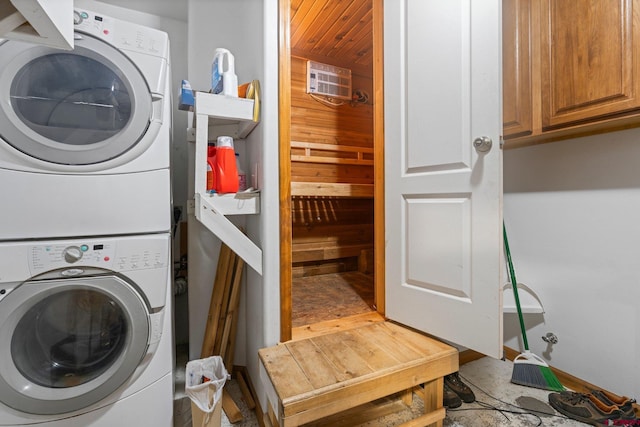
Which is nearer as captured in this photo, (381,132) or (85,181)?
(85,181)

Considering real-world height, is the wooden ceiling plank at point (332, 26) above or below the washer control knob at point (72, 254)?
above

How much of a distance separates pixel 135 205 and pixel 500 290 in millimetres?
1438

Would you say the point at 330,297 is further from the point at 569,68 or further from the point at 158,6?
the point at 158,6

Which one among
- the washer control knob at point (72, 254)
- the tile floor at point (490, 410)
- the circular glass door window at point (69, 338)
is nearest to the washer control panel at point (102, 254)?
the washer control knob at point (72, 254)

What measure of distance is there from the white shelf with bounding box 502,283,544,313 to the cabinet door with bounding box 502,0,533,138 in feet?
3.15

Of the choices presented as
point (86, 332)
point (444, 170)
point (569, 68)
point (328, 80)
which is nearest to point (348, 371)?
point (444, 170)

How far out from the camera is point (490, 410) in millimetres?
1312

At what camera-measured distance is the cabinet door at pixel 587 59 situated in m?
1.10

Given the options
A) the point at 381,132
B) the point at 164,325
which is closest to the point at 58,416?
the point at 164,325

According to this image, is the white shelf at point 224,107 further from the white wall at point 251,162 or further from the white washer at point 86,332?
the white washer at point 86,332

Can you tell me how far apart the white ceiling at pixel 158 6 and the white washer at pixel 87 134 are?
0.93 m

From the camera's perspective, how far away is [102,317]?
1022 mm

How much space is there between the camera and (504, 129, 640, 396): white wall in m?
1.29

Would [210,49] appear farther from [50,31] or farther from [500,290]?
[500,290]
